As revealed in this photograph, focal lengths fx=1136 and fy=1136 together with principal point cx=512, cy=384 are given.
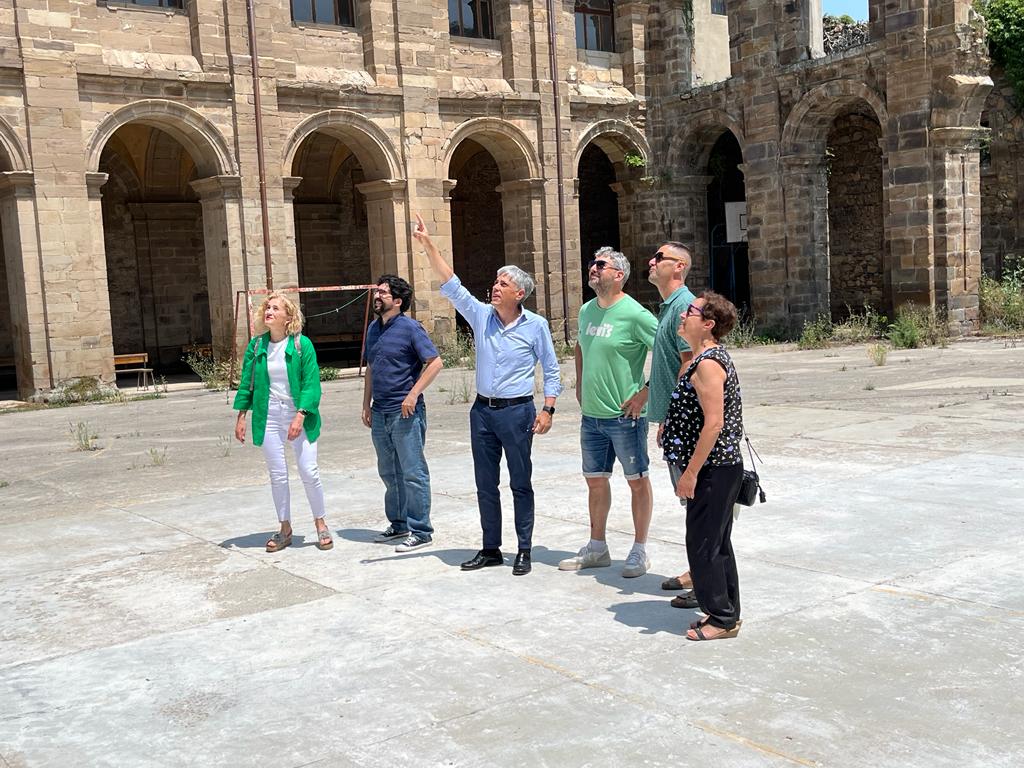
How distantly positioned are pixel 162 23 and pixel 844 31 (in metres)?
15.2

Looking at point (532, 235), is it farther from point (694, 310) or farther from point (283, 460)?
point (694, 310)

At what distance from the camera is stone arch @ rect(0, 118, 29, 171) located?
1666 centimetres

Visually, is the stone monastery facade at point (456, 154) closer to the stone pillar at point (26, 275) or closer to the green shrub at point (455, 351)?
the stone pillar at point (26, 275)

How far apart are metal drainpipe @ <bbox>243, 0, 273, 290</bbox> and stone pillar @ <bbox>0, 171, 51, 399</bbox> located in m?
3.59

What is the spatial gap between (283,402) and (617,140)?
18.1m

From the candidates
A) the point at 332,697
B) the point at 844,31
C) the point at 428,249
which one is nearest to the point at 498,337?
the point at 428,249

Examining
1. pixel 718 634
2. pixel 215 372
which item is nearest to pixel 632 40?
pixel 215 372

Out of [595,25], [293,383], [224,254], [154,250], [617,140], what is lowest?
[293,383]

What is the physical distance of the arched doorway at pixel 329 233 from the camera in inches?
1005

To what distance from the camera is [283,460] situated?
6.74 metres

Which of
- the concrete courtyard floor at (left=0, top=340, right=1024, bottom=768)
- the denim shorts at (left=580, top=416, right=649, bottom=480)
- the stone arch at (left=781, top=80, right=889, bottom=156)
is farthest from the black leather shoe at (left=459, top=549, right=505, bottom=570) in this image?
the stone arch at (left=781, top=80, right=889, bottom=156)

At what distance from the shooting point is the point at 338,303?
2638cm

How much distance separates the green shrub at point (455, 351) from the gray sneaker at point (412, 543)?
14031mm

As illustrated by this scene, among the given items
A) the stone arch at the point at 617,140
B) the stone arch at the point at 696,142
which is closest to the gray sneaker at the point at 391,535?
the stone arch at the point at 617,140
